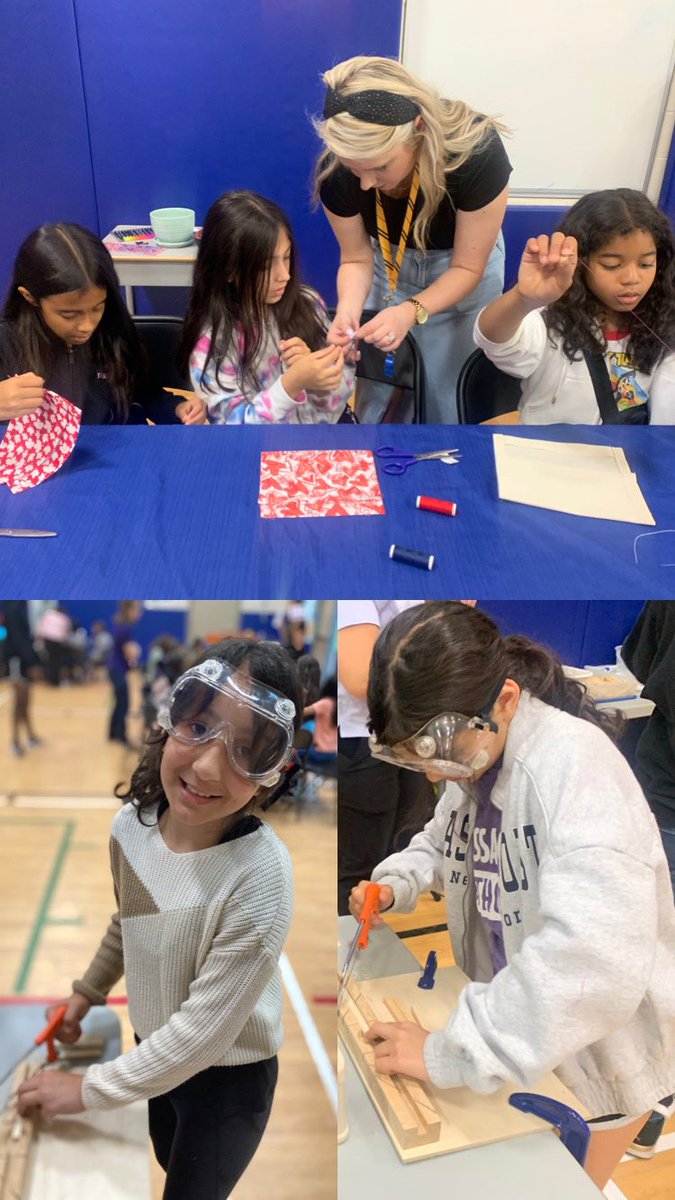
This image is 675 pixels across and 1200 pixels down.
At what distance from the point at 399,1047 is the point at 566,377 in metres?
1.40

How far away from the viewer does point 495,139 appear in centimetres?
195

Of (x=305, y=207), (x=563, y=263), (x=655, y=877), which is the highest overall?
(x=563, y=263)

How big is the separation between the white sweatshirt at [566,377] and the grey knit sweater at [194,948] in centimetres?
134

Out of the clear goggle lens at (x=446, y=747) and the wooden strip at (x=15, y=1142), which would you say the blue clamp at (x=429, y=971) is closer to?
the clear goggle lens at (x=446, y=747)

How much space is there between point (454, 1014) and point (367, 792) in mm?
221

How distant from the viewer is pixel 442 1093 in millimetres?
809

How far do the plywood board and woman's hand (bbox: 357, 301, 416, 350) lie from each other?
1.37m

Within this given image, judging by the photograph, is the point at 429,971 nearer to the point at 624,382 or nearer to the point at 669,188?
the point at 624,382

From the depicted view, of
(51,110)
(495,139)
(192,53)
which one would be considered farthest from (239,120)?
(495,139)

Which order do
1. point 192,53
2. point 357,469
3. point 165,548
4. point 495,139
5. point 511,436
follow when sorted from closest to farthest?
point 165,548, point 357,469, point 511,436, point 495,139, point 192,53

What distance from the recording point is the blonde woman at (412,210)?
1.82 meters

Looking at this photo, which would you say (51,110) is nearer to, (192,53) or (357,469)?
(192,53)

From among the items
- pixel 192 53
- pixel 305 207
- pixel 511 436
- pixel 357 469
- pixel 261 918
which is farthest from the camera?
pixel 305 207

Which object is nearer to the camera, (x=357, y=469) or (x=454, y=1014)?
(x=454, y=1014)
